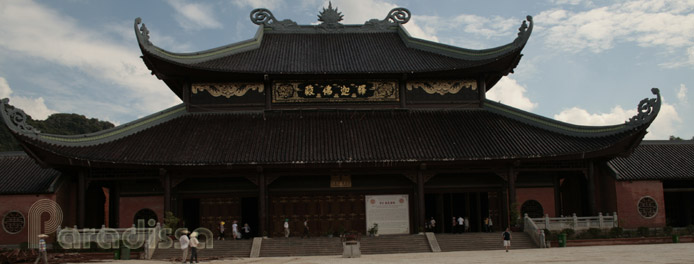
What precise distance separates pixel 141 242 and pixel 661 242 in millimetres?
20364

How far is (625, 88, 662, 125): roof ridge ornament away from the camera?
2459 centimetres

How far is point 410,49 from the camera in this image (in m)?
32.2

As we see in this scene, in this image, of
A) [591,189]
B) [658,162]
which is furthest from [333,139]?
[658,162]

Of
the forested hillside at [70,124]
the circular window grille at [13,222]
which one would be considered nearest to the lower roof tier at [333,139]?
the circular window grille at [13,222]

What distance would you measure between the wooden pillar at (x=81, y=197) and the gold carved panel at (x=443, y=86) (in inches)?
578

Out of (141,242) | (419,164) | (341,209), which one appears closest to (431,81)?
(419,164)

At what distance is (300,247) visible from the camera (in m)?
23.8

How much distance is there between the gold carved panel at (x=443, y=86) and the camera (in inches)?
1168

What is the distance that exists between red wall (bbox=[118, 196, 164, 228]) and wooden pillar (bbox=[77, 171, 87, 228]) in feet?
6.17

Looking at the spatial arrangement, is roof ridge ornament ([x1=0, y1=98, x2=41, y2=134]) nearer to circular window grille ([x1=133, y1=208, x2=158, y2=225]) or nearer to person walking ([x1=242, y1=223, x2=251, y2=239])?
circular window grille ([x1=133, y1=208, x2=158, y2=225])

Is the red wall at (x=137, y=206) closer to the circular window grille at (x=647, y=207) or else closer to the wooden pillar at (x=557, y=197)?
the wooden pillar at (x=557, y=197)

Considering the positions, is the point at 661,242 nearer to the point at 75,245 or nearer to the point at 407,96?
the point at 407,96

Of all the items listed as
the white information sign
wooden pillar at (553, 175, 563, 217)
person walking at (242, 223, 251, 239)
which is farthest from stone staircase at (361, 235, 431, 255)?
wooden pillar at (553, 175, 563, 217)

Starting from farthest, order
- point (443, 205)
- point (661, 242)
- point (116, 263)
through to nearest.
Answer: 1. point (443, 205)
2. point (661, 242)
3. point (116, 263)
